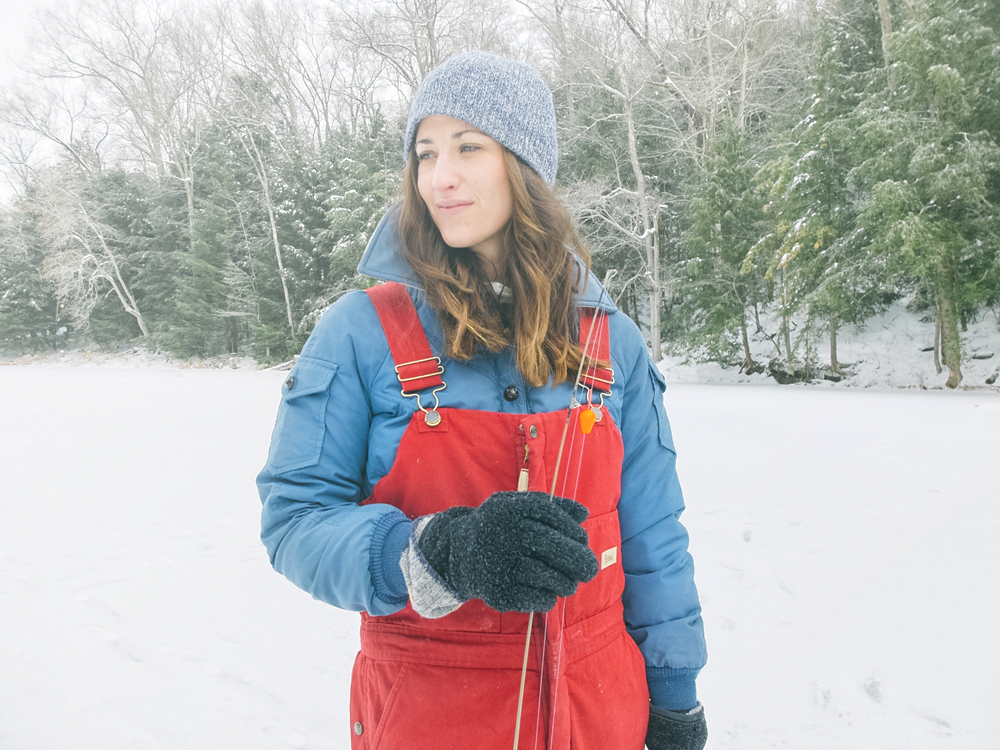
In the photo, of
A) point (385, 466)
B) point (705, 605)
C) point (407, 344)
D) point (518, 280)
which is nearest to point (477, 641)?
point (385, 466)

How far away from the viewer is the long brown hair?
134 cm

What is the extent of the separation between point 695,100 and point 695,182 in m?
2.80

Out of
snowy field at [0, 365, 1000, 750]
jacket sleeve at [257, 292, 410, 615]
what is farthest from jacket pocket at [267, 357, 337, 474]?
snowy field at [0, 365, 1000, 750]

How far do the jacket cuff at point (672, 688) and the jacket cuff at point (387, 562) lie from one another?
2.34 feet

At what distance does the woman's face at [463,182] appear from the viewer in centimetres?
142

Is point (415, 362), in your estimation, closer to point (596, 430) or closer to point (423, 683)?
point (596, 430)

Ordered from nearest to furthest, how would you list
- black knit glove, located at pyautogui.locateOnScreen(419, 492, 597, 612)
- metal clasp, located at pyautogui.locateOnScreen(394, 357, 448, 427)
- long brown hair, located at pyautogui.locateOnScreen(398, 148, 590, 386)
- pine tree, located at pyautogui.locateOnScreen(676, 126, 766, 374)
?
black knit glove, located at pyautogui.locateOnScreen(419, 492, 597, 612), metal clasp, located at pyautogui.locateOnScreen(394, 357, 448, 427), long brown hair, located at pyautogui.locateOnScreen(398, 148, 590, 386), pine tree, located at pyautogui.locateOnScreen(676, 126, 766, 374)

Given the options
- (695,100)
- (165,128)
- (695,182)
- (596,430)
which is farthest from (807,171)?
(165,128)

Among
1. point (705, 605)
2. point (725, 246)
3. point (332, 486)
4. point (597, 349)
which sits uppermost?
point (725, 246)

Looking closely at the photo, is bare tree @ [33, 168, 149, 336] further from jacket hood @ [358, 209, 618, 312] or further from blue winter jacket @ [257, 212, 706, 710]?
blue winter jacket @ [257, 212, 706, 710]

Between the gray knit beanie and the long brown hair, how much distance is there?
2.1 inches

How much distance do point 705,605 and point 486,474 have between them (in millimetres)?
2717

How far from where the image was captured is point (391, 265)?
1407 mm

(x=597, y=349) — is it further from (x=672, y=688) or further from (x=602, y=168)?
(x=602, y=168)
